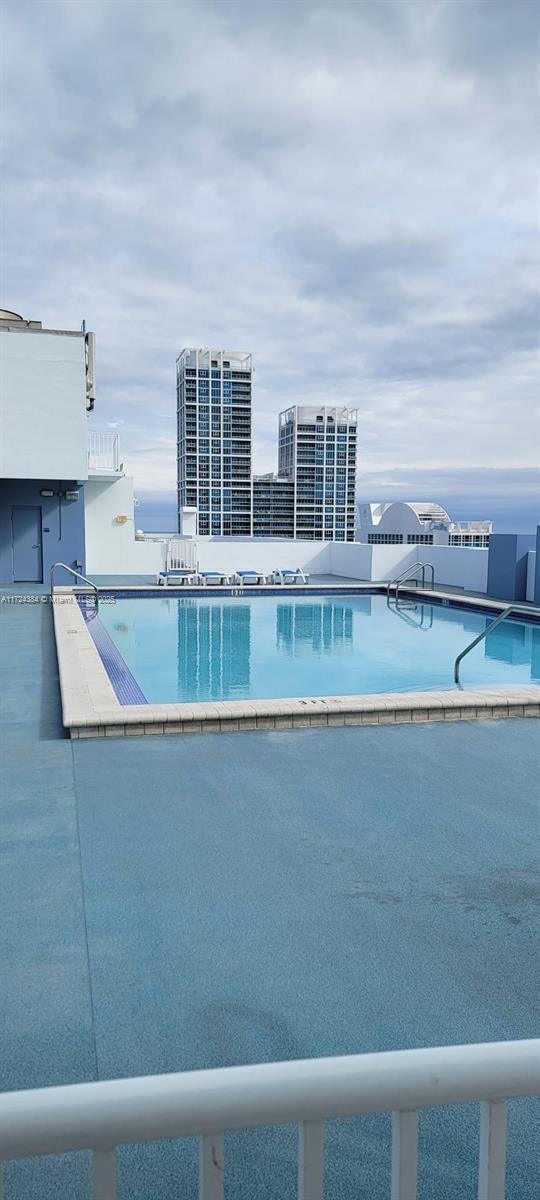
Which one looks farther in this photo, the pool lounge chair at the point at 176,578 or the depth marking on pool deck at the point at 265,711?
the pool lounge chair at the point at 176,578

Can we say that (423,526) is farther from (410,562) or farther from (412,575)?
(412,575)

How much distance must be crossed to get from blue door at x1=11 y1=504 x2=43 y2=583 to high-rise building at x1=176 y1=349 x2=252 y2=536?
294 feet

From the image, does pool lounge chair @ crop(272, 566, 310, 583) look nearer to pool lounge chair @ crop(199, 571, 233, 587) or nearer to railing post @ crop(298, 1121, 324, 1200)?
pool lounge chair @ crop(199, 571, 233, 587)

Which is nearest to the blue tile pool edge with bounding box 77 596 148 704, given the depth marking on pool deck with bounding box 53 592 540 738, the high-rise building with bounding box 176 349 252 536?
the depth marking on pool deck with bounding box 53 592 540 738

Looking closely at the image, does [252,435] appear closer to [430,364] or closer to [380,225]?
[430,364]

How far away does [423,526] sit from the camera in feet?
240

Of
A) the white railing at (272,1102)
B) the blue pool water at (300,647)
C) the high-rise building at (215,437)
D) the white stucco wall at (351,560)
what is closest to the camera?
the white railing at (272,1102)

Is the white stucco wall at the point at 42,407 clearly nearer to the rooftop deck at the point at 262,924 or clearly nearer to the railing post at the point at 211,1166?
the rooftop deck at the point at 262,924

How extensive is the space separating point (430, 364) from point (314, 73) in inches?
1739

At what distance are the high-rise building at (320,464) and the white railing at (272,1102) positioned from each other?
116026mm

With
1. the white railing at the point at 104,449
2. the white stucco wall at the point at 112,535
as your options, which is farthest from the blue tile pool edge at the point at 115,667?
the white railing at the point at 104,449

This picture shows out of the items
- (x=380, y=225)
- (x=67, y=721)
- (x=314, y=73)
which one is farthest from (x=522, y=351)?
(x=67, y=721)

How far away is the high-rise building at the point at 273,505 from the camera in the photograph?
116 meters

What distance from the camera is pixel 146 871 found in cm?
309
